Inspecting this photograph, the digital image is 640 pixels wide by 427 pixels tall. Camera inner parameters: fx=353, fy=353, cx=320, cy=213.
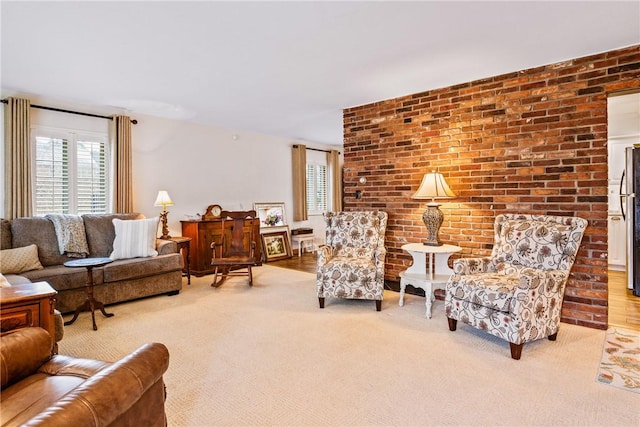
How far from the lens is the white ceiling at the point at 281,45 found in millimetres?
2334

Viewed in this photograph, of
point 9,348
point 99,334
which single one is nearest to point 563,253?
point 9,348

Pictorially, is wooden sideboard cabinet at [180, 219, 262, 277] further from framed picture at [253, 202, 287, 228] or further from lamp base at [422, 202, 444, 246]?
lamp base at [422, 202, 444, 246]

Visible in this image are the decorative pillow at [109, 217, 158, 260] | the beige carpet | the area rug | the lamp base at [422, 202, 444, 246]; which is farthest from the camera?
the decorative pillow at [109, 217, 158, 260]

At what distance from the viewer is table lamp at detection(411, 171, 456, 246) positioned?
3.55 meters

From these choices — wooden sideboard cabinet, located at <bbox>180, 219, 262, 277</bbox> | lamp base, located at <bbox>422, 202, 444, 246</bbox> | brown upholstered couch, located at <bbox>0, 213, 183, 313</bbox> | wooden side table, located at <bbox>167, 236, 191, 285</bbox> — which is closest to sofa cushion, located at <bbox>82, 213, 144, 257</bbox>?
brown upholstered couch, located at <bbox>0, 213, 183, 313</bbox>

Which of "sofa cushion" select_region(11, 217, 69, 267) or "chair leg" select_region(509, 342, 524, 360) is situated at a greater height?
"sofa cushion" select_region(11, 217, 69, 267)

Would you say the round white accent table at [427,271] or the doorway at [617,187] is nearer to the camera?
the round white accent table at [427,271]

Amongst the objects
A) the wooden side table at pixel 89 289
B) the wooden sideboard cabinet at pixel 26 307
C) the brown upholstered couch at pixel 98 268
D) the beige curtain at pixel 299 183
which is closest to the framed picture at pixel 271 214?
the beige curtain at pixel 299 183

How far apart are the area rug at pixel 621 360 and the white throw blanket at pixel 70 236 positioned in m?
4.69

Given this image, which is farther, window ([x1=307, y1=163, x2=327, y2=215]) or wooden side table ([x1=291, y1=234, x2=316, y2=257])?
window ([x1=307, y1=163, x2=327, y2=215])

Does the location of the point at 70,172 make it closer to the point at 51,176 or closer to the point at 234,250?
the point at 51,176

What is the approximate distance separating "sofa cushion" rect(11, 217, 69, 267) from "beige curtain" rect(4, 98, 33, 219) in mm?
209

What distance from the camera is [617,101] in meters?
4.05

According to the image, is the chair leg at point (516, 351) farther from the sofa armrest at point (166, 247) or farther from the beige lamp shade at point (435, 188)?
the sofa armrest at point (166, 247)
